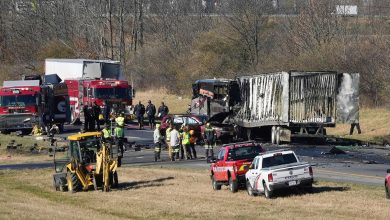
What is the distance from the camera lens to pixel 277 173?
26.0 m

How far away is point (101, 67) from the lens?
208 ft

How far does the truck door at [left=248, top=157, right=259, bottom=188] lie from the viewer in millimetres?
27016

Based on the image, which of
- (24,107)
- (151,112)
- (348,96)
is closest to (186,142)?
(348,96)

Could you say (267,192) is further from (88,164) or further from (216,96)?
(216,96)

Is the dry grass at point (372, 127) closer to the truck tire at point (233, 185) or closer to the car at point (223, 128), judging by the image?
the car at point (223, 128)

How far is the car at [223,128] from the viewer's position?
47812 millimetres

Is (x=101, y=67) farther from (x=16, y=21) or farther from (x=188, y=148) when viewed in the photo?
(x=16, y=21)

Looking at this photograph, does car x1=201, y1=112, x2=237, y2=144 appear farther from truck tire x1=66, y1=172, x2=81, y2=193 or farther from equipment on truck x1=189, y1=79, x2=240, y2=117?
truck tire x1=66, y1=172, x2=81, y2=193

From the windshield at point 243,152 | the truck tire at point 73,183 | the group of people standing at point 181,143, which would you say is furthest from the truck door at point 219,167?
the group of people standing at point 181,143

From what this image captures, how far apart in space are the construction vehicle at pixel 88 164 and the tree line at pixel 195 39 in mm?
31893

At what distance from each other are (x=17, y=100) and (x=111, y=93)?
646 centimetres

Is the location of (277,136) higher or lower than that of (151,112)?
lower

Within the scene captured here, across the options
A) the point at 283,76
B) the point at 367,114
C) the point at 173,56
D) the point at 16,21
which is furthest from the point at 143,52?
the point at 283,76

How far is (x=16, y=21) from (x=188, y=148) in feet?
279
